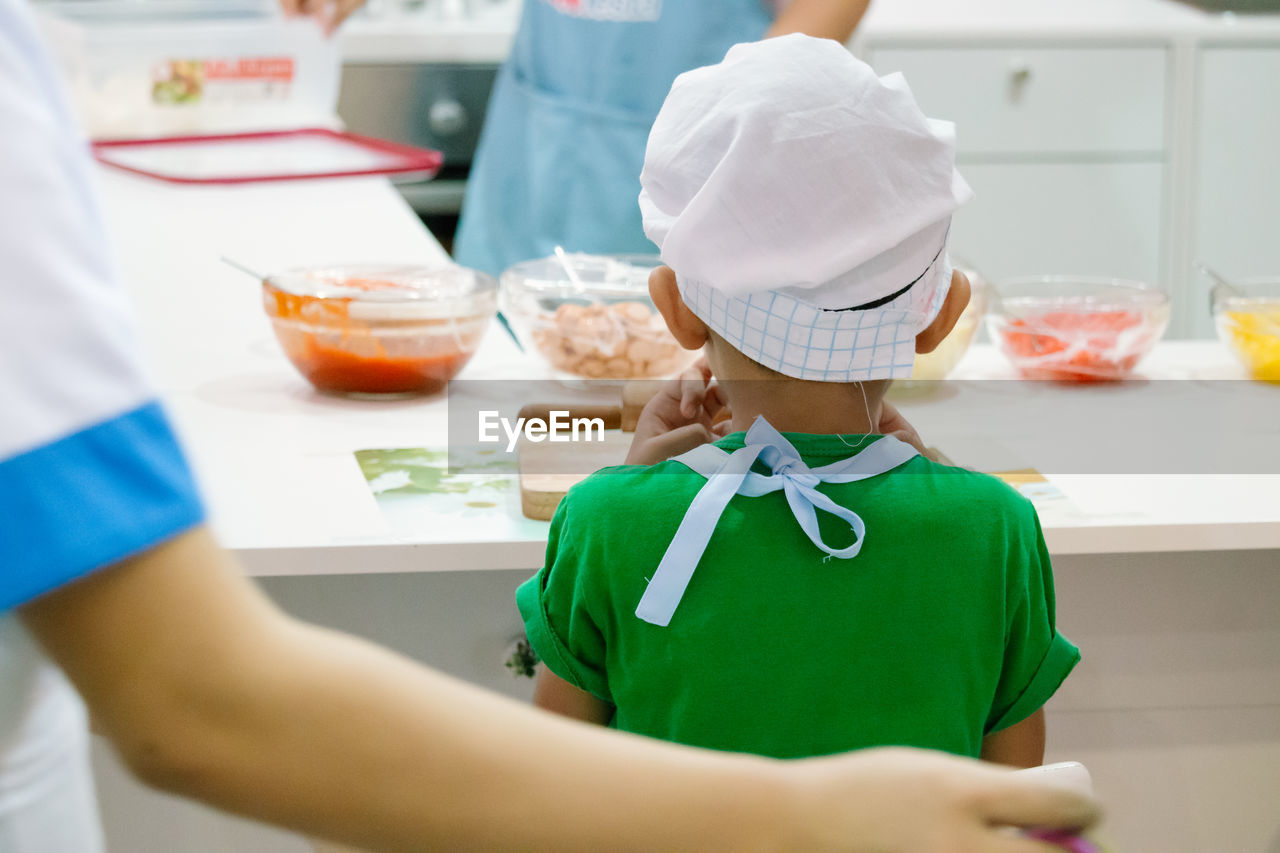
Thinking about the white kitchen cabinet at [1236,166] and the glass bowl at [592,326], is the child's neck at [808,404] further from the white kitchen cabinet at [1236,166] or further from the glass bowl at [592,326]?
the white kitchen cabinet at [1236,166]

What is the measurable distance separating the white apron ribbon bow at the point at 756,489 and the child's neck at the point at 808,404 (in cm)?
2

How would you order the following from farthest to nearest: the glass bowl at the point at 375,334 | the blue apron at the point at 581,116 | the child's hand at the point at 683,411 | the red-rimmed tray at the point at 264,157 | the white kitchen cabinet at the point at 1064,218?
the white kitchen cabinet at the point at 1064,218 < the red-rimmed tray at the point at 264,157 < the blue apron at the point at 581,116 < the glass bowl at the point at 375,334 < the child's hand at the point at 683,411

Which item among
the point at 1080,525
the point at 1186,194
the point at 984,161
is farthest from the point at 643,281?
the point at 1186,194

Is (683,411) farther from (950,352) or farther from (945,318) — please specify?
(950,352)

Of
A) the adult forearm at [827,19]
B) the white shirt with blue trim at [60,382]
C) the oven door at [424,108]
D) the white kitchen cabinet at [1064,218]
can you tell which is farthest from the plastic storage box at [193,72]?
the white shirt with blue trim at [60,382]

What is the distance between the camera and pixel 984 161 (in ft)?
9.88

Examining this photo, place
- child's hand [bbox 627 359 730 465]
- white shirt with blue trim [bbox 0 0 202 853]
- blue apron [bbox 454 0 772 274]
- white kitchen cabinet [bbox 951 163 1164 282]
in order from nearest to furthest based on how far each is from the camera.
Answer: white shirt with blue trim [bbox 0 0 202 853], child's hand [bbox 627 359 730 465], blue apron [bbox 454 0 772 274], white kitchen cabinet [bbox 951 163 1164 282]

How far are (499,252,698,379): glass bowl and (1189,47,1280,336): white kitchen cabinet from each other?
2034mm

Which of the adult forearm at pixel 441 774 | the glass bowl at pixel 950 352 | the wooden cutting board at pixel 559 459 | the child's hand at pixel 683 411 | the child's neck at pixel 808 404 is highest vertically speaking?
the adult forearm at pixel 441 774

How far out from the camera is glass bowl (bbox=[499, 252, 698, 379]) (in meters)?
1.31

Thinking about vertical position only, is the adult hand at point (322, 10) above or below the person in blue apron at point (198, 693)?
above

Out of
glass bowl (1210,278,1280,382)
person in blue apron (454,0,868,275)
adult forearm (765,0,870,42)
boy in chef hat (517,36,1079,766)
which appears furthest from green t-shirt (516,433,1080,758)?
person in blue apron (454,0,868,275)

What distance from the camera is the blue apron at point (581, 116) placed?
1.99m

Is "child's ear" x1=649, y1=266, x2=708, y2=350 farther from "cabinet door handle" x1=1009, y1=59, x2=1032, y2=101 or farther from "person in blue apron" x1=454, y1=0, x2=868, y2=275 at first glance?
"cabinet door handle" x1=1009, y1=59, x2=1032, y2=101
